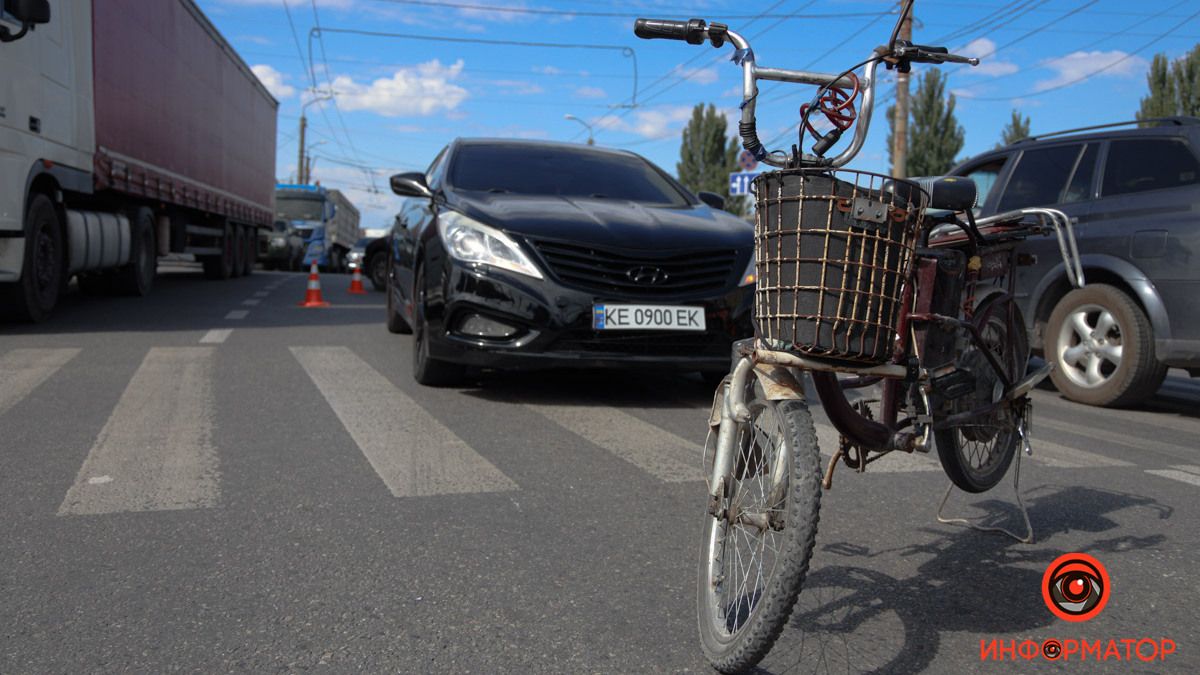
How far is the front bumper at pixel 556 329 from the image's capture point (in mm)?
5523

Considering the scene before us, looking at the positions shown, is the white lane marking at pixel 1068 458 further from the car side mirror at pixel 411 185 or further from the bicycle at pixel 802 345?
the car side mirror at pixel 411 185

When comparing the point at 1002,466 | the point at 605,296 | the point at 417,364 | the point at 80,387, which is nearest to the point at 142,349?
the point at 80,387

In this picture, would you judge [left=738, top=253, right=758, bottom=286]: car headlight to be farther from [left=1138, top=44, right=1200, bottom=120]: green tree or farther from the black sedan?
[left=1138, top=44, right=1200, bottom=120]: green tree

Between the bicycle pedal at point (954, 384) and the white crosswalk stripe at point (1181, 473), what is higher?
the bicycle pedal at point (954, 384)

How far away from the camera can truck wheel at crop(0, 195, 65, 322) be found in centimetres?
886

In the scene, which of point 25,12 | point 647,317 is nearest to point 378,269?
point 25,12

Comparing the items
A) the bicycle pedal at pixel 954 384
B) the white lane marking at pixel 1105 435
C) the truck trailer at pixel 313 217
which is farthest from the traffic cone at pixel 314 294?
the truck trailer at pixel 313 217

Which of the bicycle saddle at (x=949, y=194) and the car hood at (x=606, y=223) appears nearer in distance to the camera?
the bicycle saddle at (x=949, y=194)

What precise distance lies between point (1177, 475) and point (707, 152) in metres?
63.3

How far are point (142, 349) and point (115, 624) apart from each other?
5.56m

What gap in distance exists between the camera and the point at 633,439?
5.00m

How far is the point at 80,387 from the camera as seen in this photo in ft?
19.5

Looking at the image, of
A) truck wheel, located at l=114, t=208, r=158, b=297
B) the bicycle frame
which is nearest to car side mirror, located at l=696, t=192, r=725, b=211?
the bicycle frame

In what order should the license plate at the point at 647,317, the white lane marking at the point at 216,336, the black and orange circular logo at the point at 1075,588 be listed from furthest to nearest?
the white lane marking at the point at 216,336 < the license plate at the point at 647,317 < the black and orange circular logo at the point at 1075,588
